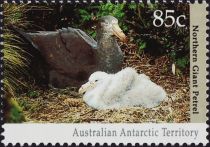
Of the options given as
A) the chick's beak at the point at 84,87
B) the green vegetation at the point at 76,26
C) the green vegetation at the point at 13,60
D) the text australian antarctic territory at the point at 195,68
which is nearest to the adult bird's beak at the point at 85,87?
the chick's beak at the point at 84,87

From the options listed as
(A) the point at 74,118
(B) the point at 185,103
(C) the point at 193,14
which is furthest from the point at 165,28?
(A) the point at 74,118

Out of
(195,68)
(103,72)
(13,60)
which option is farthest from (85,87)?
(195,68)

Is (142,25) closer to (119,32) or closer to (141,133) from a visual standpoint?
(119,32)

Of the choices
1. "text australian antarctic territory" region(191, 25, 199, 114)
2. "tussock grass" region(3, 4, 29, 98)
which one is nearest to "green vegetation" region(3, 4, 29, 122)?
"tussock grass" region(3, 4, 29, 98)

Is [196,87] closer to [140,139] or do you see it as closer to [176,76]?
[176,76]

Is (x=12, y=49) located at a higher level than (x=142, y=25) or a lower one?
lower
